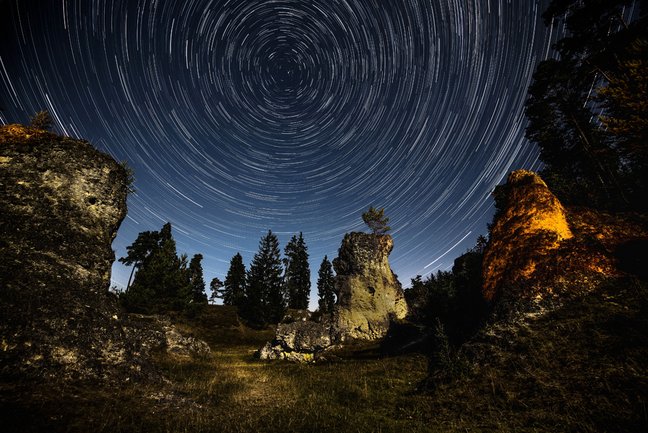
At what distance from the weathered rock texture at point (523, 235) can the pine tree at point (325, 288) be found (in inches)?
2142

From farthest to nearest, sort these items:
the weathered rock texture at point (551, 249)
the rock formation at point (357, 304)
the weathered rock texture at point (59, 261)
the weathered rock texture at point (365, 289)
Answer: the weathered rock texture at point (365, 289) < the rock formation at point (357, 304) < the weathered rock texture at point (551, 249) < the weathered rock texture at point (59, 261)

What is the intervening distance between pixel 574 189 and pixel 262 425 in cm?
3434

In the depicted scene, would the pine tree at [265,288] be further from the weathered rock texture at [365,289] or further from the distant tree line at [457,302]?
the distant tree line at [457,302]

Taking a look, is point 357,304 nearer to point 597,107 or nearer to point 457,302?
point 457,302

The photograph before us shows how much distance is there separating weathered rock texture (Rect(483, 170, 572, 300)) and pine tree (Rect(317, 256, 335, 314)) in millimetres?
54400

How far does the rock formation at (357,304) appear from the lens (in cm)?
2583

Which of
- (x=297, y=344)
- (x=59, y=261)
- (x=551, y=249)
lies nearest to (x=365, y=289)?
(x=297, y=344)

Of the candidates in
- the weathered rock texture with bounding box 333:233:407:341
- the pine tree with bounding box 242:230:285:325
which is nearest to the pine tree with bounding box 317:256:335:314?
the pine tree with bounding box 242:230:285:325

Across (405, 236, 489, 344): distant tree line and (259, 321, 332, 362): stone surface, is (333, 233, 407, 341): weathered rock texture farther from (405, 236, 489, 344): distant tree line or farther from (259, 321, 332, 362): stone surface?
(405, 236, 489, 344): distant tree line

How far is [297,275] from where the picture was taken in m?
69.2

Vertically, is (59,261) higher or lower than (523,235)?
lower

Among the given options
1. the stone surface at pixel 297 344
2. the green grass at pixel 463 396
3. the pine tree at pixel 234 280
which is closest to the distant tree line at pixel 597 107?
the green grass at pixel 463 396

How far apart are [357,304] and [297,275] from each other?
121 feet

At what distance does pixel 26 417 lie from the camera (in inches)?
202
